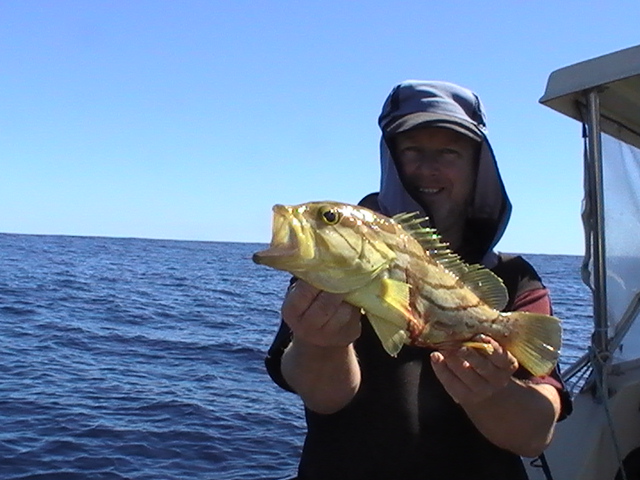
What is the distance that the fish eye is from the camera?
2477 mm

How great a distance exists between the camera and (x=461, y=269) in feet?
9.28

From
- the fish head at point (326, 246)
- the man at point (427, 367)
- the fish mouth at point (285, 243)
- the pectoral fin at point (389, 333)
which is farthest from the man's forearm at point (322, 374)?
the fish mouth at point (285, 243)

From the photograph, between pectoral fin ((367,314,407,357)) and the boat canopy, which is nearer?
pectoral fin ((367,314,407,357))

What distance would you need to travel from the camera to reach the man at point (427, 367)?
9.00ft

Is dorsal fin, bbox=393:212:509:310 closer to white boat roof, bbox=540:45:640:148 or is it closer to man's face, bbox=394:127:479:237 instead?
man's face, bbox=394:127:479:237

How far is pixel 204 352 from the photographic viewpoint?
16.2 m

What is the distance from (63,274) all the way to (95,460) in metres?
31.2

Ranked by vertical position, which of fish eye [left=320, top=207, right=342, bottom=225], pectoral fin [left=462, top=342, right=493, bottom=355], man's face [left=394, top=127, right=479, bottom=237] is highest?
man's face [left=394, top=127, right=479, bottom=237]

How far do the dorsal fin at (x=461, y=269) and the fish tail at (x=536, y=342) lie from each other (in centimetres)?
14

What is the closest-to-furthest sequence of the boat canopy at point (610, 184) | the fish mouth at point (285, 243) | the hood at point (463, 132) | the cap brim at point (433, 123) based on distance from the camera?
the fish mouth at point (285, 243)
the cap brim at point (433, 123)
the hood at point (463, 132)
the boat canopy at point (610, 184)

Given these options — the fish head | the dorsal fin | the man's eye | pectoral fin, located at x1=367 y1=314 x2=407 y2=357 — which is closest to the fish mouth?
the fish head

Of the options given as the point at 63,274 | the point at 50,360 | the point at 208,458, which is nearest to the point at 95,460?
the point at 208,458

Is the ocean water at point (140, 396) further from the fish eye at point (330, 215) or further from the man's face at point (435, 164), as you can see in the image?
the fish eye at point (330, 215)

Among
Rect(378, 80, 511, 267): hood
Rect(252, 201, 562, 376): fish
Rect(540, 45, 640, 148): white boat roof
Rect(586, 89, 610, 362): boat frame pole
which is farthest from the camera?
Rect(586, 89, 610, 362): boat frame pole
